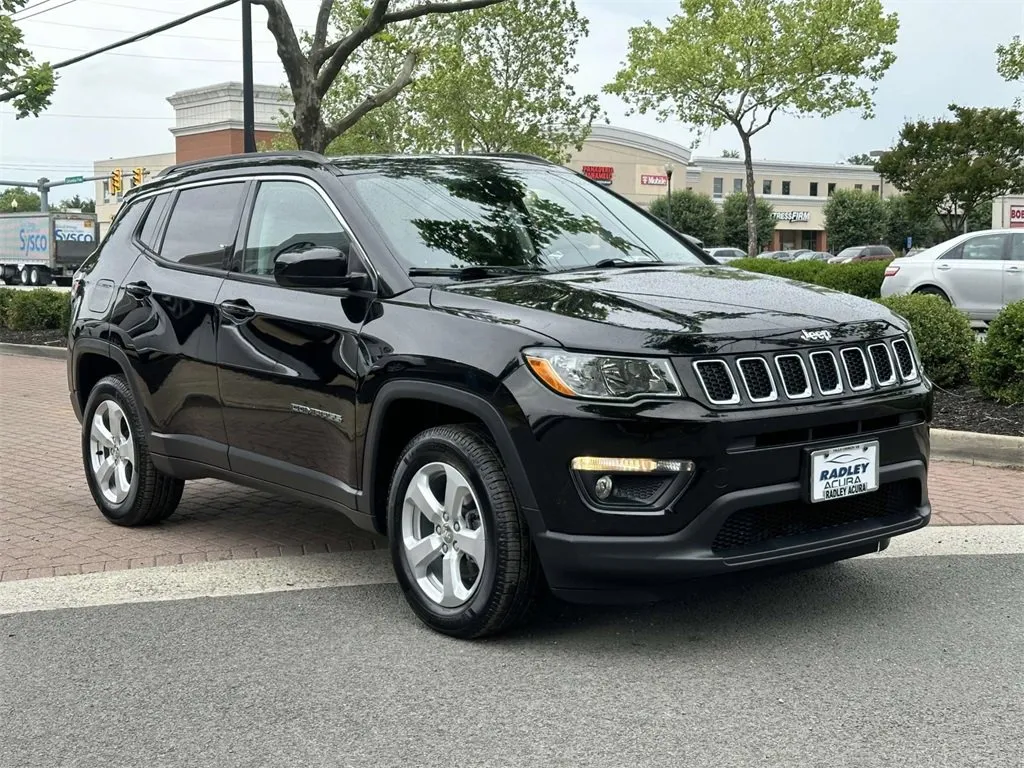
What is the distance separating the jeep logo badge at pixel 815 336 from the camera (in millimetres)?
4043

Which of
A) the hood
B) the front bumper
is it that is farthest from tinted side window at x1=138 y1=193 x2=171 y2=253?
the front bumper

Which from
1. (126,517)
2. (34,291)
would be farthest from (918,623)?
(34,291)

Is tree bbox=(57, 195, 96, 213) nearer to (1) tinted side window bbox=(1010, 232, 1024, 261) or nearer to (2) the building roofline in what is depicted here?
(2) the building roofline

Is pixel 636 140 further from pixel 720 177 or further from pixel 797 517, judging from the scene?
pixel 797 517

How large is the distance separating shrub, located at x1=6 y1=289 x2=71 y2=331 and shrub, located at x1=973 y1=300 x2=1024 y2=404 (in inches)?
588

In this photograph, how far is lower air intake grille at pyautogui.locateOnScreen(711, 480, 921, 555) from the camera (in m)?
3.93

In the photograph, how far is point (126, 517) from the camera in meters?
6.24

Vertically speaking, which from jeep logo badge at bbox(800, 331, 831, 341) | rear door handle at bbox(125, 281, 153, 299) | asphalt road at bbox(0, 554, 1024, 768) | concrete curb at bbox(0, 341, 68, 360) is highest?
rear door handle at bbox(125, 281, 153, 299)

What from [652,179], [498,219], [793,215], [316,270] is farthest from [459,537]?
[793,215]

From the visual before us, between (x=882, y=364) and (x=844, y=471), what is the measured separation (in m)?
0.50

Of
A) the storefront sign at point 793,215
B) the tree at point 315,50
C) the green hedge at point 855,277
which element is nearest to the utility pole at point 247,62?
the tree at point 315,50

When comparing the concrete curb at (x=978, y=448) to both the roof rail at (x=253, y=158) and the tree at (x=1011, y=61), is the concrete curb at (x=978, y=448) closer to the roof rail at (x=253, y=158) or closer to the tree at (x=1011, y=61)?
the roof rail at (x=253, y=158)

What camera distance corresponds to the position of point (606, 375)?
12.6 ft

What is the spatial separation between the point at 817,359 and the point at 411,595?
1751 millimetres
